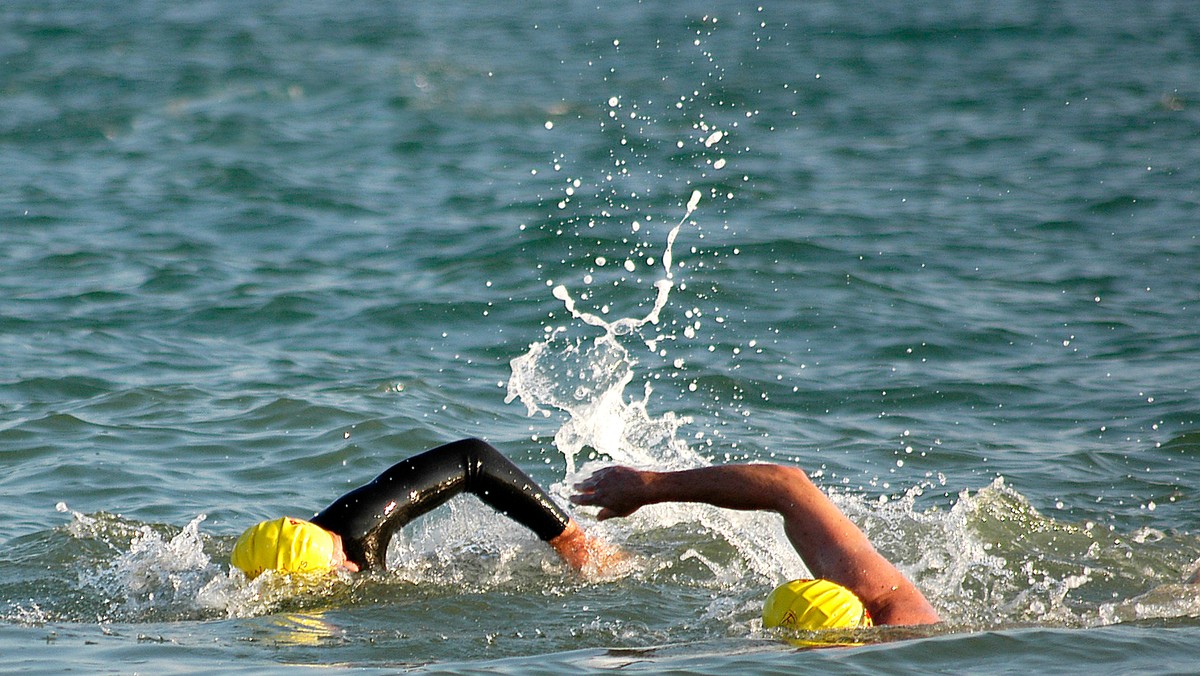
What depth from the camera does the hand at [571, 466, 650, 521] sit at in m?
5.90

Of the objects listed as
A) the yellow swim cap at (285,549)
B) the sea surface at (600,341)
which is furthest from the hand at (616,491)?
the yellow swim cap at (285,549)

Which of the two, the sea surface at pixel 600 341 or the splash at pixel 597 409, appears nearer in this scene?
the sea surface at pixel 600 341

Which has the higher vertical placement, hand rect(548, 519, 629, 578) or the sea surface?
the sea surface

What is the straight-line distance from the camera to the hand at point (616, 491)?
590 cm

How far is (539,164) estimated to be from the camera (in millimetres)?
17438

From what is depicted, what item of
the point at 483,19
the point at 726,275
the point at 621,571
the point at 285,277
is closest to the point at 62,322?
the point at 285,277

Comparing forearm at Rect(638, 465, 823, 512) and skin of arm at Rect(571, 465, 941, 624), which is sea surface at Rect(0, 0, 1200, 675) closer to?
skin of arm at Rect(571, 465, 941, 624)

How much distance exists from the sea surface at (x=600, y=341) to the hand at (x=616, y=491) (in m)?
0.53

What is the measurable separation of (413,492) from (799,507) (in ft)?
5.50

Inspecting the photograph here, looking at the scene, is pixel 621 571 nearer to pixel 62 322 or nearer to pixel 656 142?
pixel 62 322

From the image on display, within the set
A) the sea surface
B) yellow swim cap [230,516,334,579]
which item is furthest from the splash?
yellow swim cap [230,516,334,579]

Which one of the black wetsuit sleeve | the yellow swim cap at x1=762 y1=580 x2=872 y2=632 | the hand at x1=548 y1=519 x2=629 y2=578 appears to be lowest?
the yellow swim cap at x1=762 y1=580 x2=872 y2=632

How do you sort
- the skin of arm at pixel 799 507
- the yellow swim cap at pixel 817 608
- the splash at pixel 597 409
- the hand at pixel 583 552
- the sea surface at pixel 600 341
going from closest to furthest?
the yellow swim cap at pixel 817 608
the skin of arm at pixel 799 507
the sea surface at pixel 600 341
the hand at pixel 583 552
the splash at pixel 597 409

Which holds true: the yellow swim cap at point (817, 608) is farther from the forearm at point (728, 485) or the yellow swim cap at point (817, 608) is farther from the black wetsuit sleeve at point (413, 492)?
the black wetsuit sleeve at point (413, 492)
